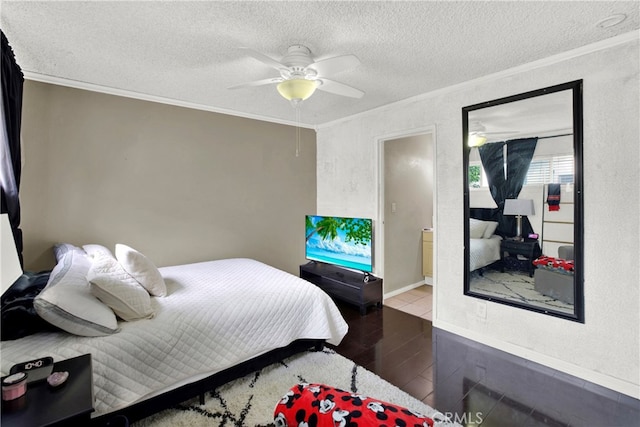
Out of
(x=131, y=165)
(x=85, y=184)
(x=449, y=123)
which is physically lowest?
(x=85, y=184)

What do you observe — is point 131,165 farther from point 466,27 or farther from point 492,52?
point 492,52

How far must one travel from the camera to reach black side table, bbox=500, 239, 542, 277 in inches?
97.6

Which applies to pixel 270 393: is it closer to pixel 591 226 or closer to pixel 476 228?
pixel 476 228

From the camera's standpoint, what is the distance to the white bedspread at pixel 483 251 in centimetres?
272

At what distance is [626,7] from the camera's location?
1.71 metres

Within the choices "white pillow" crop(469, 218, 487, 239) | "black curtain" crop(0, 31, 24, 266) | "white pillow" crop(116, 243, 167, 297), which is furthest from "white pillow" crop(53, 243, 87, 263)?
"white pillow" crop(469, 218, 487, 239)

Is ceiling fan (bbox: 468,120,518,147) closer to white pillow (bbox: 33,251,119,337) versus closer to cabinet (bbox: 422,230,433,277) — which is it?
cabinet (bbox: 422,230,433,277)

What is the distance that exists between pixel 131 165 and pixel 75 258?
1.26m

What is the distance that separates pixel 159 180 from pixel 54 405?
8.07ft

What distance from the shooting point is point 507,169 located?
2.60 meters

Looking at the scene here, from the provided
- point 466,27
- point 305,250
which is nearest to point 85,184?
point 305,250

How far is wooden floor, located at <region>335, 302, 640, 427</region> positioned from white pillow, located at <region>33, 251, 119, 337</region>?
1.79 m

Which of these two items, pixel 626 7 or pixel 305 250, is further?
pixel 305 250

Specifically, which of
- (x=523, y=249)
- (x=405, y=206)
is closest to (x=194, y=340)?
(x=523, y=249)
